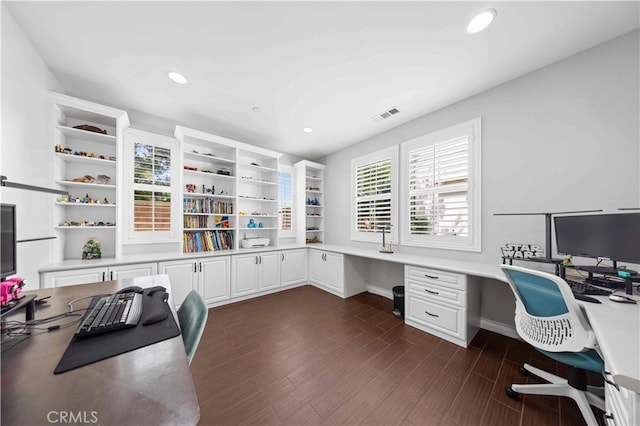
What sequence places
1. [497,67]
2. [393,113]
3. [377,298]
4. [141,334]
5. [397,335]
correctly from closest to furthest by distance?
[141,334] → [497,67] → [397,335] → [393,113] → [377,298]

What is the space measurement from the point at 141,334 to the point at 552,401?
8.64 feet

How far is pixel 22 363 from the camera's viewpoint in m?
0.72

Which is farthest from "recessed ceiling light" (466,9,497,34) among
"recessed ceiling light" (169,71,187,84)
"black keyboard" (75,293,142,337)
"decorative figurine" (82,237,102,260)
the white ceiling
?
"decorative figurine" (82,237,102,260)

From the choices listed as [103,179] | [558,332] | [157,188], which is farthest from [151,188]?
[558,332]

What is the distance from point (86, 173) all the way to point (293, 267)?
313 cm

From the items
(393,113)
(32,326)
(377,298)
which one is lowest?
(377,298)

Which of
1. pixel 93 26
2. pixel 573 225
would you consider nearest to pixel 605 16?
pixel 573 225

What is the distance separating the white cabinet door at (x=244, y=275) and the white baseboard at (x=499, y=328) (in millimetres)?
3135

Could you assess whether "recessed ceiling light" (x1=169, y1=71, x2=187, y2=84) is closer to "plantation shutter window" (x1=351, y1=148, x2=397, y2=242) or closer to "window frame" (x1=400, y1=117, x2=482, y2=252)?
"plantation shutter window" (x1=351, y1=148, x2=397, y2=242)

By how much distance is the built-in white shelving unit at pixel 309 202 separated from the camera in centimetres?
445

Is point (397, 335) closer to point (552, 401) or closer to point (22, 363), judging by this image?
point (552, 401)

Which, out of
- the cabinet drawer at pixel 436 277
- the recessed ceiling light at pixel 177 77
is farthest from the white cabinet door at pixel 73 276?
the cabinet drawer at pixel 436 277

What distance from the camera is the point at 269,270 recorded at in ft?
11.8

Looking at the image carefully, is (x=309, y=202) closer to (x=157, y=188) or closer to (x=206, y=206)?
(x=206, y=206)
